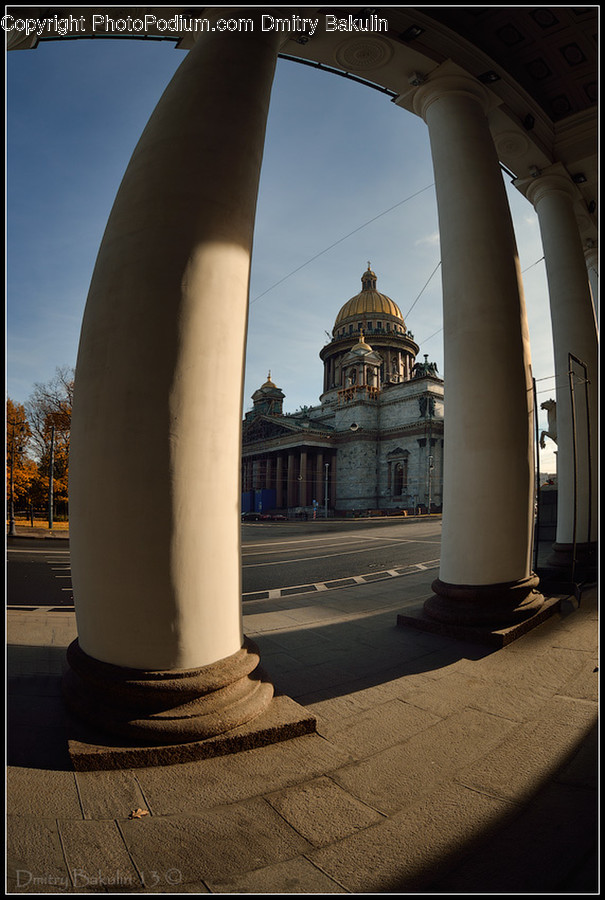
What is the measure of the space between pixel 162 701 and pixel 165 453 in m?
1.69

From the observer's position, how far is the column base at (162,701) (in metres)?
2.93

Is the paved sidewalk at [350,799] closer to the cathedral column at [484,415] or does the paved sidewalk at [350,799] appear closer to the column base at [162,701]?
the column base at [162,701]

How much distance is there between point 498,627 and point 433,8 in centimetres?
873

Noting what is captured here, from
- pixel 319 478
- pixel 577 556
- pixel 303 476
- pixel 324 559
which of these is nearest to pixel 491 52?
pixel 577 556

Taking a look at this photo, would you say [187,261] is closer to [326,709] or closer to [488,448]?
[326,709]

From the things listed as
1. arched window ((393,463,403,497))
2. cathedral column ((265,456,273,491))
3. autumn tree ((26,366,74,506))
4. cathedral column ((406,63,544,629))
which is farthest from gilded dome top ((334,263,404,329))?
cathedral column ((406,63,544,629))

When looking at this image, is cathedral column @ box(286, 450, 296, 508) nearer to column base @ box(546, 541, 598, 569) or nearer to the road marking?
the road marking

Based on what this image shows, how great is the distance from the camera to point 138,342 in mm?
3176

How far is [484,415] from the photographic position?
593 centimetres

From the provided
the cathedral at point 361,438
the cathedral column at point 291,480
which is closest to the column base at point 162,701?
the cathedral at point 361,438

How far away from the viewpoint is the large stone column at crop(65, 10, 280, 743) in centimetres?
308

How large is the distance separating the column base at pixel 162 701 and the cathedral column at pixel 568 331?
9.25 metres

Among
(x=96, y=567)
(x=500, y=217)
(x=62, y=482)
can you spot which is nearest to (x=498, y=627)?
(x=96, y=567)

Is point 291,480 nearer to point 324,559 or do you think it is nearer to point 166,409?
point 324,559
